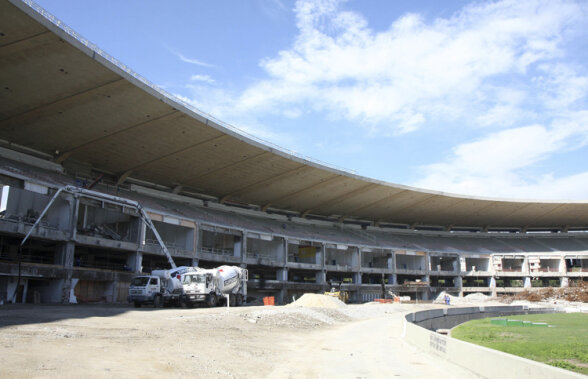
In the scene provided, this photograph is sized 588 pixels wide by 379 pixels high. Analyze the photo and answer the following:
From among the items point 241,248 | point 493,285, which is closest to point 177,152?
point 241,248

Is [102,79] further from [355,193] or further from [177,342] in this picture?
[355,193]

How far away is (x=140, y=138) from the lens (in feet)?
115

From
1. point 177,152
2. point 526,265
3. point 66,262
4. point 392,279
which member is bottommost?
point 392,279

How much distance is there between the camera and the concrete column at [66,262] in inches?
1162

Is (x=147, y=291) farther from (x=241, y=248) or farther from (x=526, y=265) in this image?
(x=526, y=265)

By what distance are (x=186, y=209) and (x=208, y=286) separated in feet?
60.9

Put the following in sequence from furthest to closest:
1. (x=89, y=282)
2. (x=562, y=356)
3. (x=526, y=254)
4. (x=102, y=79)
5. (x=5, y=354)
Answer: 1. (x=526, y=254)
2. (x=89, y=282)
3. (x=102, y=79)
4. (x=562, y=356)
5. (x=5, y=354)

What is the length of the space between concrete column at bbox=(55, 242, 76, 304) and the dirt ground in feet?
47.4

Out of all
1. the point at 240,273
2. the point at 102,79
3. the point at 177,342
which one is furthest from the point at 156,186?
the point at 177,342

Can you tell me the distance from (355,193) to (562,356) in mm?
44297

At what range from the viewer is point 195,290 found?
28.1m

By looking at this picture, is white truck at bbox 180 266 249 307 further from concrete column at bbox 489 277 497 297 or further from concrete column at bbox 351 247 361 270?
concrete column at bbox 489 277 497 297

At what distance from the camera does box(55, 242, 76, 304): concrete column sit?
1162 inches

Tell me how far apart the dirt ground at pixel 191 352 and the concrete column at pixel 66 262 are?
569 inches
